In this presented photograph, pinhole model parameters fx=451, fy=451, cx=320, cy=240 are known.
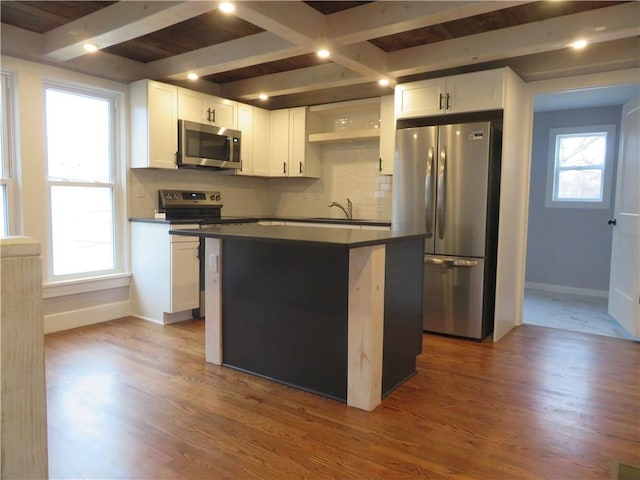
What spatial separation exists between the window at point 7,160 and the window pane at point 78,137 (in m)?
0.28

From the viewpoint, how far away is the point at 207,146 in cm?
454

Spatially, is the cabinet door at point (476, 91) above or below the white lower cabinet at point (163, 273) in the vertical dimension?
above

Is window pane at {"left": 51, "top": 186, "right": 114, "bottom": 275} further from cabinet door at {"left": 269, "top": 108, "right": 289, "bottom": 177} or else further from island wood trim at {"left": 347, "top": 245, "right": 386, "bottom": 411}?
island wood trim at {"left": 347, "top": 245, "right": 386, "bottom": 411}

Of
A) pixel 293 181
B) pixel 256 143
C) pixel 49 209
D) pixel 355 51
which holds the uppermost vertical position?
pixel 355 51

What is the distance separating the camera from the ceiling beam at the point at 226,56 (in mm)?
3428

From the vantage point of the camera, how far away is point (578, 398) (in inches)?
105

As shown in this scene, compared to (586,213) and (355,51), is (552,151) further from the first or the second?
(355,51)

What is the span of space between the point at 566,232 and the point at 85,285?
572 cm

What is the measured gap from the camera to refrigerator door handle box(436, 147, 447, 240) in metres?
3.78

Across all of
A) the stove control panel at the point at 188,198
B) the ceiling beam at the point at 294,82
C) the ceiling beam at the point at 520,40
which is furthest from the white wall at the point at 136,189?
the ceiling beam at the point at 520,40

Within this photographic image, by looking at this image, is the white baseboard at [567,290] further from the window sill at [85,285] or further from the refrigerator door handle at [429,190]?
the window sill at [85,285]

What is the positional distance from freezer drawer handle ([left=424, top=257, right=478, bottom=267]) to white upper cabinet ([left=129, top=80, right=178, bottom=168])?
2585 millimetres

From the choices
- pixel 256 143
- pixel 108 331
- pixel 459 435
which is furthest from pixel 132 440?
pixel 256 143

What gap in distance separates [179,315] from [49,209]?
1443mm
